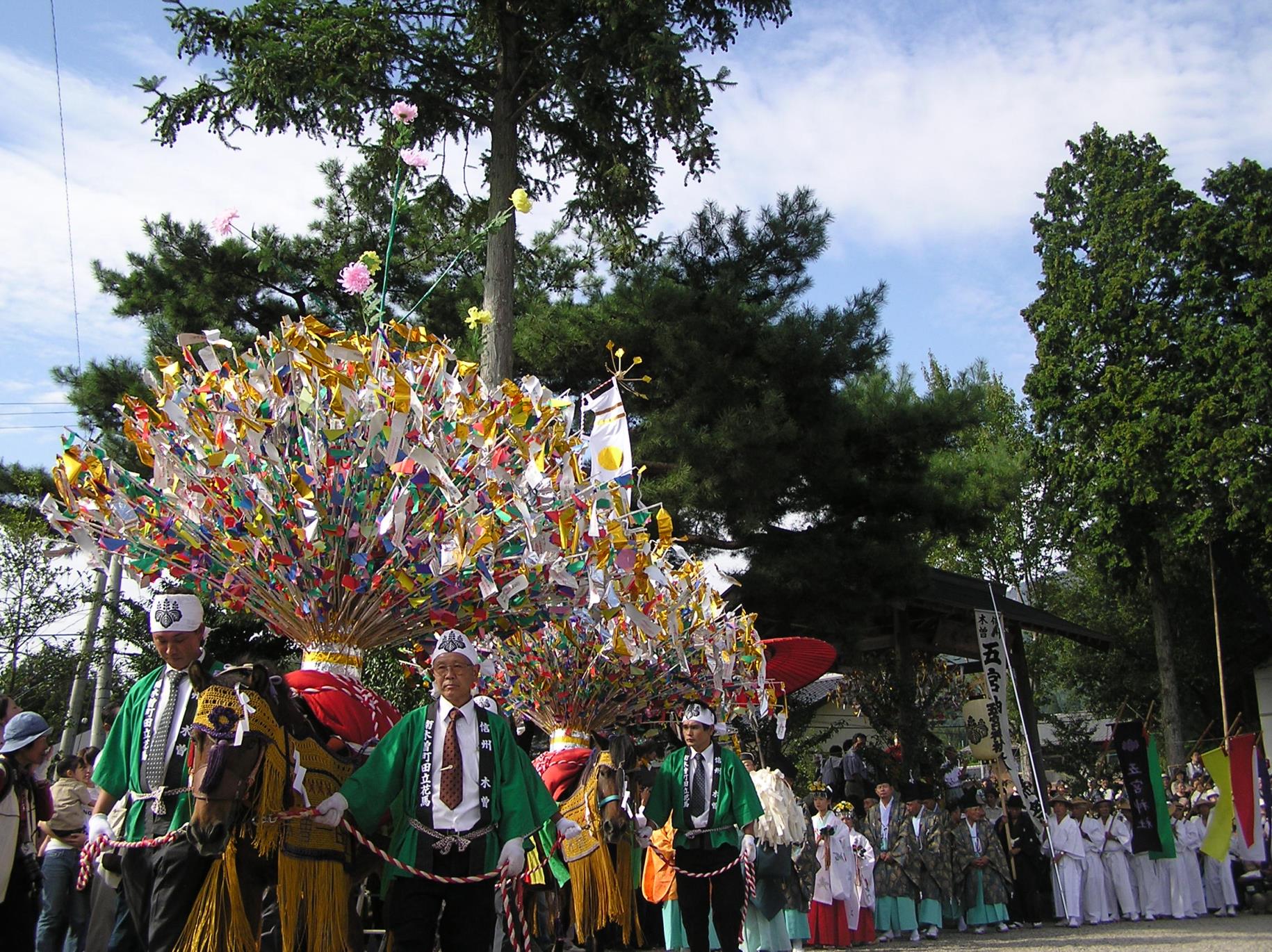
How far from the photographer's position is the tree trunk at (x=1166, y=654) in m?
23.0

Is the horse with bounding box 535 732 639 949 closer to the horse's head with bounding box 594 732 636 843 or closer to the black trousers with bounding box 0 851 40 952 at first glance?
the horse's head with bounding box 594 732 636 843

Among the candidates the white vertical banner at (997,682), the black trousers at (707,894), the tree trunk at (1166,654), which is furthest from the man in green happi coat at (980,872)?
the tree trunk at (1166,654)

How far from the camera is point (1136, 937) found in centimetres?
1111

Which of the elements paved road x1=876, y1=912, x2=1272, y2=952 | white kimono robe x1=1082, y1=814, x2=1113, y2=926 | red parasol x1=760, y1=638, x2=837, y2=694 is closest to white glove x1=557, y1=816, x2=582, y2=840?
red parasol x1=760, y1=638, x2=837, y2=694

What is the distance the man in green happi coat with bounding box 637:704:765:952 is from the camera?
693cm

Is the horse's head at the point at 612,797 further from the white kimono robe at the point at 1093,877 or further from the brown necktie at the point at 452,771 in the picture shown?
the white kimono robe at the point at 1093,877

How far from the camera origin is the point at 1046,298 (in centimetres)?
2594

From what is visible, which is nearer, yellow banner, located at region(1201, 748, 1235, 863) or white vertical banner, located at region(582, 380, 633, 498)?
white vertical banner, located at region(582, 380, 633, 498)

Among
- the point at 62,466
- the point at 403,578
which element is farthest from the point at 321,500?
the point at 62,466

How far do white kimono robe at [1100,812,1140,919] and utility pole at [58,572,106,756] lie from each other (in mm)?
12941

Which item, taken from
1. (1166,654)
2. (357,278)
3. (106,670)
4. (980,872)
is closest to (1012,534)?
(1166,654)

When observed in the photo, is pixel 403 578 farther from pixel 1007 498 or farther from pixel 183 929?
pixel 1007 498

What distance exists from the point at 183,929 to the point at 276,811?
0.52 meters

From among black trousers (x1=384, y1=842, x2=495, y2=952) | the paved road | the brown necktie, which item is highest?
the brown necktie
